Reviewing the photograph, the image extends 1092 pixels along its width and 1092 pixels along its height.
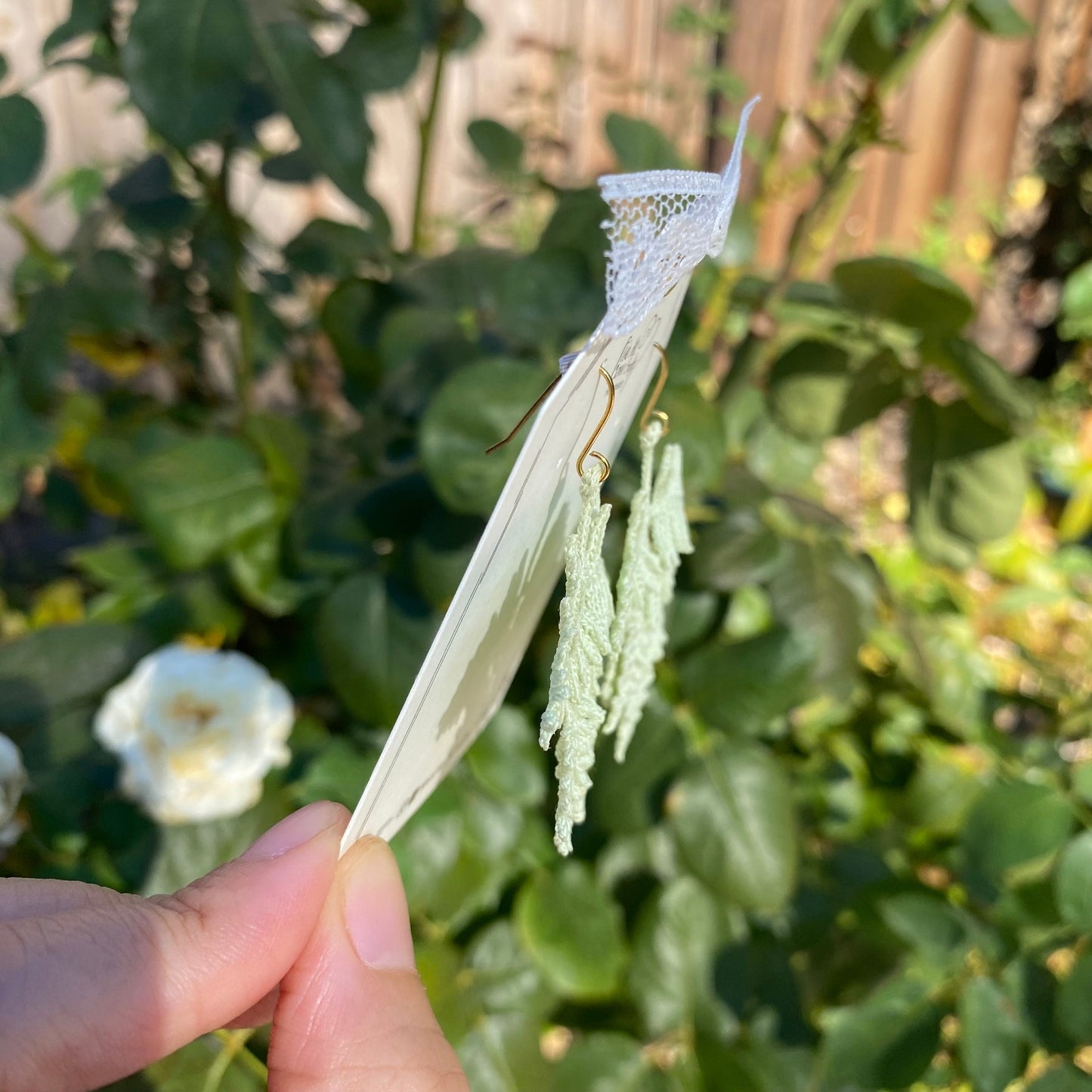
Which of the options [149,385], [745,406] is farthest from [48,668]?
[149,385]

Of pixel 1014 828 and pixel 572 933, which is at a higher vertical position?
pixel 1014 828

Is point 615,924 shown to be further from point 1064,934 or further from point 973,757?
point 973,757

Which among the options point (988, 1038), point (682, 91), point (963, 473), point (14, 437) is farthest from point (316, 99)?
point (682, 91)

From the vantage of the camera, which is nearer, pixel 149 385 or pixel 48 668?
pixel 48 668

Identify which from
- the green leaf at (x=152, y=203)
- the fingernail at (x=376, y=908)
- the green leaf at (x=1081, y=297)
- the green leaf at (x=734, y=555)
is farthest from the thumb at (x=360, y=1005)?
the green leaf at (x=1081, y=297)

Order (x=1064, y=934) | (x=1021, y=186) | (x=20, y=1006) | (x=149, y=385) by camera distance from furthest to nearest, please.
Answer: (x=1021, y=186)
(x=149, y=385)
(x=1064, y=934)
(x=20, y=1006)

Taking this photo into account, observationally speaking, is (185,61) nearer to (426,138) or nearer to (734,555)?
(426,138)

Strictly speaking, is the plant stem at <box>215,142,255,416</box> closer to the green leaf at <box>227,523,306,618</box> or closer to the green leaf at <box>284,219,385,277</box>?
the green leaf at <box>284,219,385,277</box>
